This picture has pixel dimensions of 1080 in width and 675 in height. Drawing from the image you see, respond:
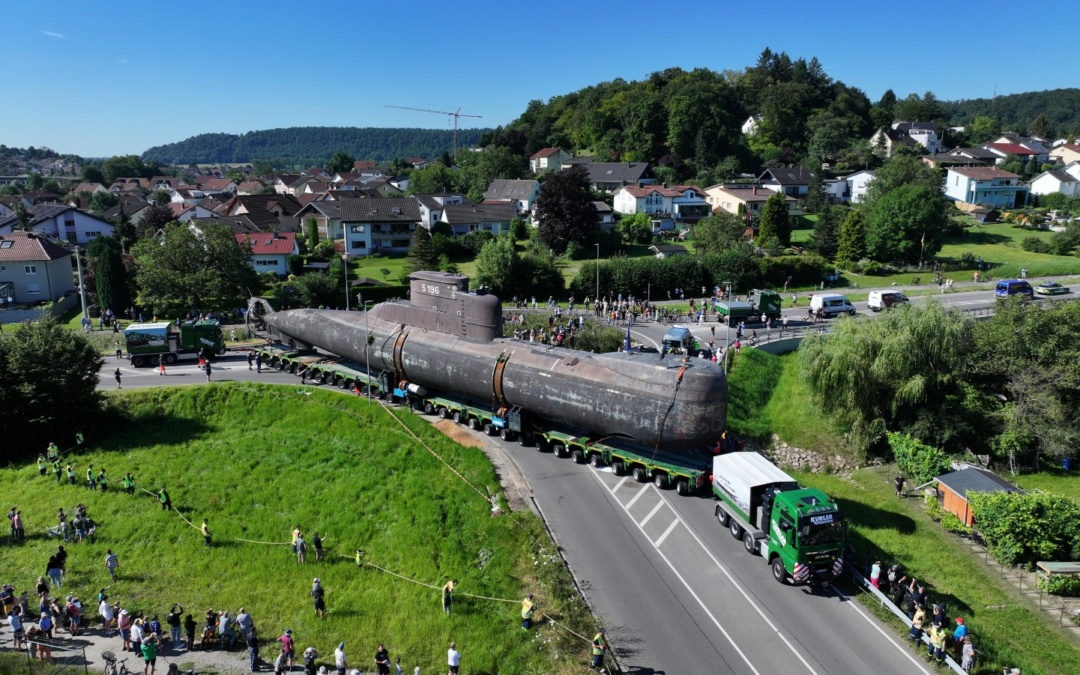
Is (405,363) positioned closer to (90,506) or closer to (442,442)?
(442,442)

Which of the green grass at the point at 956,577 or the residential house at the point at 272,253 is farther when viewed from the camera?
the residential house at the point at 272,253

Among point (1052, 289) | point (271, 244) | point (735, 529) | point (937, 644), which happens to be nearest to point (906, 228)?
point (1052, 289)

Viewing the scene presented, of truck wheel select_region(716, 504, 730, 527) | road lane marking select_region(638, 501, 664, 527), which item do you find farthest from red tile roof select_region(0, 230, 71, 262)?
truck wheel select_region(716, 504, 730, 527)

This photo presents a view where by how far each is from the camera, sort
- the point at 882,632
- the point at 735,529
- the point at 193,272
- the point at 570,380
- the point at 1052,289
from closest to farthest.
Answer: the point at 882,632 < the point at 735,529 < the point at 570,380 < the point at 1052,289 < the point at 193,272

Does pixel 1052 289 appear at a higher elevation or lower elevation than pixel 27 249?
lower

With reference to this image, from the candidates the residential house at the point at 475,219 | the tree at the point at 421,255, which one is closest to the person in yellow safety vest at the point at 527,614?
the tree at the point at 421,255

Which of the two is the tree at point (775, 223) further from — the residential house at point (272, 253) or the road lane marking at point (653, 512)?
the road lane marking at point (653, 512)

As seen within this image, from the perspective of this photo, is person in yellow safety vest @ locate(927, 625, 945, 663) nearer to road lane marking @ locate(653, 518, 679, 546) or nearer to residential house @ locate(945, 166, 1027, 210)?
road lane marking @ locate(653, 518, 679, 546)

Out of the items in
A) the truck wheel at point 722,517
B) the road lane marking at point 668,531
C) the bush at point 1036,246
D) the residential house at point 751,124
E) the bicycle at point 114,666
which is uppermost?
the residential house at point 751,124

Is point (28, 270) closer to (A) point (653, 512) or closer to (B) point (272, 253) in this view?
(B) point (272, 253)
